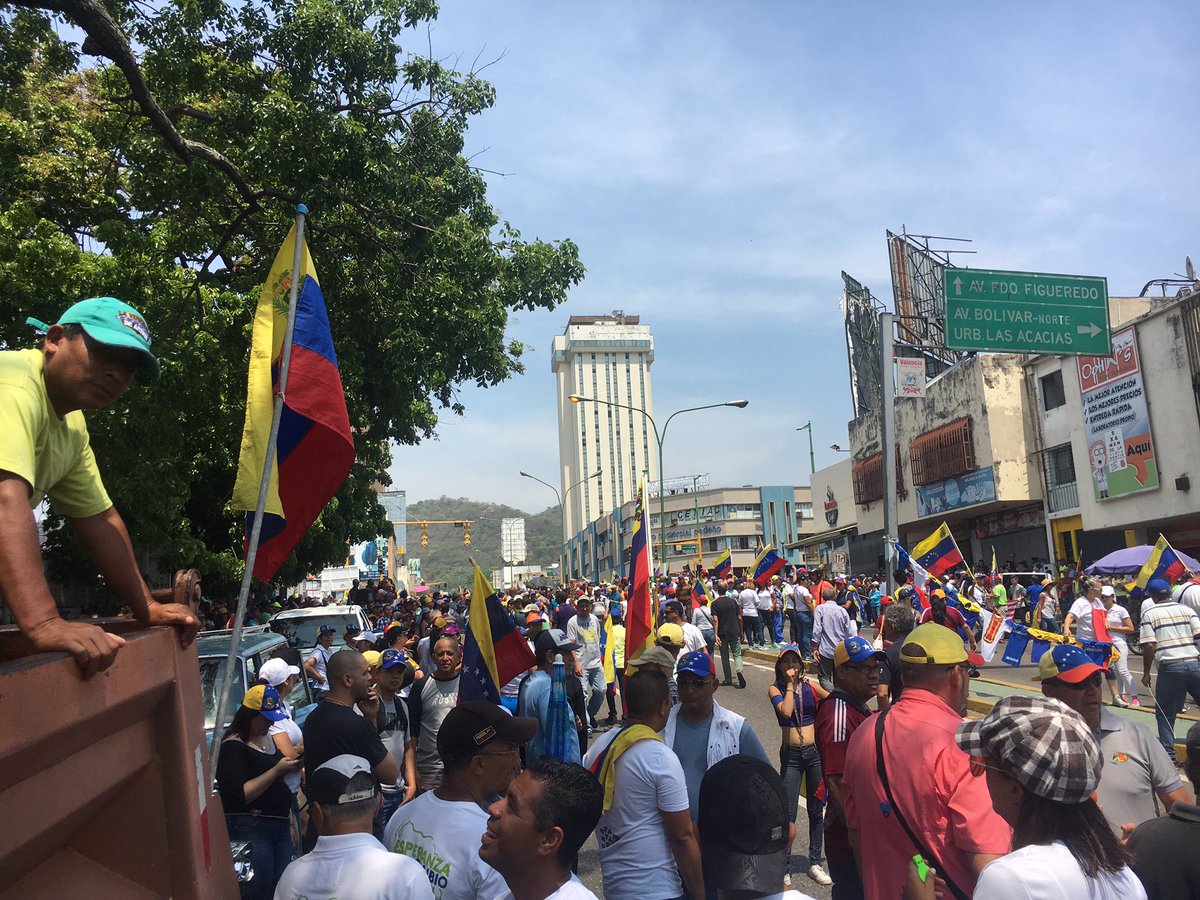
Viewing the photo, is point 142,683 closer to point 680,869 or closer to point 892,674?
point 680,869

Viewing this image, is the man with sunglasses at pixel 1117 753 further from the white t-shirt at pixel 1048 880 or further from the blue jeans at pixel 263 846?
the blue jeans at pixel 263 846

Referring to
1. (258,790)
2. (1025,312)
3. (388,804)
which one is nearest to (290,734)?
(258,790)

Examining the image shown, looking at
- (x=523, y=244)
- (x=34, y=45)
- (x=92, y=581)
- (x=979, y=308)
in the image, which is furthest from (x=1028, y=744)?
(x=92, y=581)

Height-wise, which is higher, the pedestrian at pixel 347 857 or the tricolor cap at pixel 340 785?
the tricolor cap at pixel 340 785

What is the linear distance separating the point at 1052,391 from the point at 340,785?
1403 inches

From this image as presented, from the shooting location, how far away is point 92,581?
53.3 ft

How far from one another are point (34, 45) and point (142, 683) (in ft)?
38.0

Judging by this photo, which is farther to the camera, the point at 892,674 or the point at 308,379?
the point at 892,674

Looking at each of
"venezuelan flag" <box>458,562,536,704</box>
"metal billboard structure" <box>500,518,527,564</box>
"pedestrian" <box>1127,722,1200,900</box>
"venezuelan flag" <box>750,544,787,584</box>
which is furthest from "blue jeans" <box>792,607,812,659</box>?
"metal billboard structure" <box>500,518,527,564</box>

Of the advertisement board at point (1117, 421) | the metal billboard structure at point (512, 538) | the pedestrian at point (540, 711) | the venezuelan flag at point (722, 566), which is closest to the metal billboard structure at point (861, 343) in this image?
the advertisement board at point (1117, 421)

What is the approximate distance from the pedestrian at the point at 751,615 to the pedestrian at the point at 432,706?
44.2 feet

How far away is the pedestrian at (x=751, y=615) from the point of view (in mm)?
19656

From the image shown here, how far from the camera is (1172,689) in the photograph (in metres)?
8.77

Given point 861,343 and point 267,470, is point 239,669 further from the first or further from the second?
point 861,343
